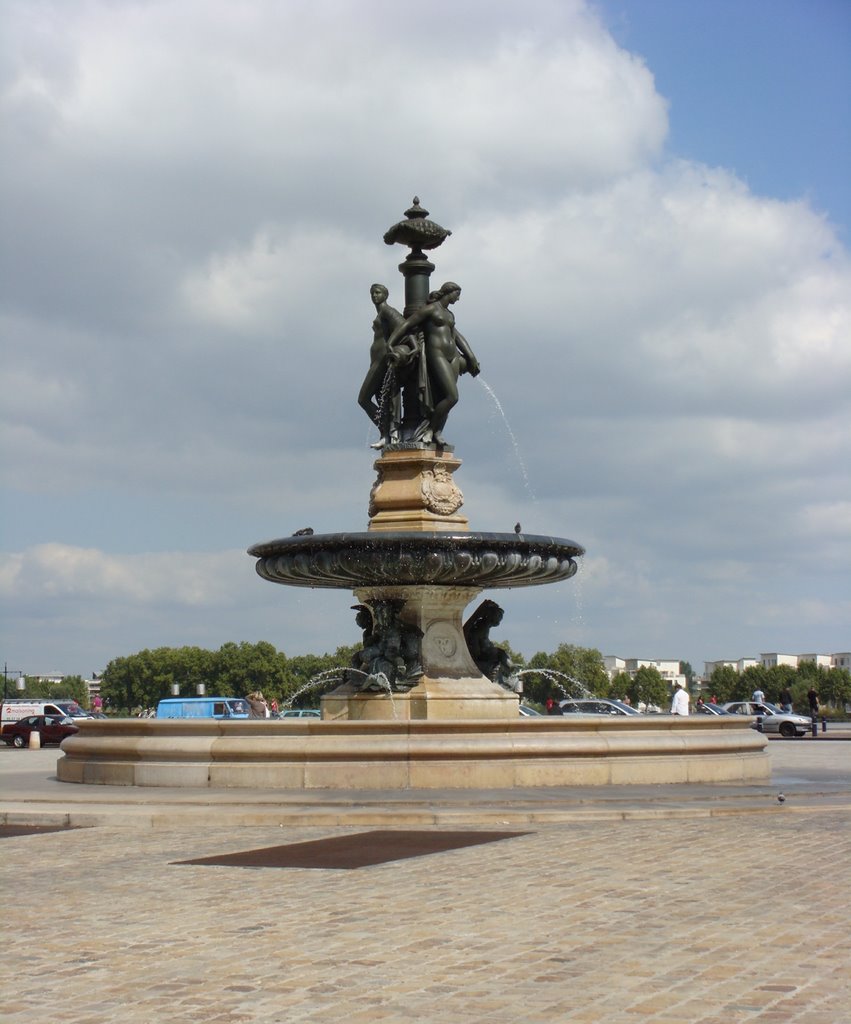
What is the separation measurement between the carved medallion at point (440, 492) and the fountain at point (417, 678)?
1.0 inches

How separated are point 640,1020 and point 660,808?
835cm

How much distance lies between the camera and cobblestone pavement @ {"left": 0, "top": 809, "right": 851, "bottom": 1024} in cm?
601

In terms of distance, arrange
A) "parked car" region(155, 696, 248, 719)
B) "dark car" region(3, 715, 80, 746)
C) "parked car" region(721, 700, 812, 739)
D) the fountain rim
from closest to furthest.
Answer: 1. the fountain rim
2. "parked car" region(155, 696, 248, 719)
3. "dark car" region(3, 715, 80, 746)
4. "parked car" region(721, 700, 812, 739)

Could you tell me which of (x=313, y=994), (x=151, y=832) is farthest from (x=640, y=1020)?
(x=151, y=832)

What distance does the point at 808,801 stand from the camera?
15.0 meters

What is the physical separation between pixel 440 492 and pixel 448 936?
13.9 m

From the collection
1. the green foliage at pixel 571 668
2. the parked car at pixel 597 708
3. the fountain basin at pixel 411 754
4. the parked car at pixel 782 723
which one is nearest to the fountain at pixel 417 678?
the fountain basin at pixel 411 754

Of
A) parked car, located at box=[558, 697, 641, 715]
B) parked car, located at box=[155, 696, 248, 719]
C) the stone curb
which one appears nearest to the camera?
the stone curb

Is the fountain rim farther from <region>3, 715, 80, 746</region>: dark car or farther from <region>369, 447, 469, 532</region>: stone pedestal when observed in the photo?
<region>3, 715, 80, 746</region>: dark car

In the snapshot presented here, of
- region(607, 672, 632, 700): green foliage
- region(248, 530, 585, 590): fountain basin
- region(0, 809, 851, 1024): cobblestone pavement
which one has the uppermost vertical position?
region(607, 672, 632, 700): green foliage

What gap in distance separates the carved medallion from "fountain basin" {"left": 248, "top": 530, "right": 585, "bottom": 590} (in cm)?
162

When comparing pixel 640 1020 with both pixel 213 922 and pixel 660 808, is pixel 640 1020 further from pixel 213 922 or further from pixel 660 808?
pixel 660 808

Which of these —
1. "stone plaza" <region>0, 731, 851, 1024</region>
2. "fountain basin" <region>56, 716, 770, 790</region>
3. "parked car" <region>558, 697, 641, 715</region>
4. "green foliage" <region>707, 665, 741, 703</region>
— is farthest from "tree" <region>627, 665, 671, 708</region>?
"stone plaza" <region>0, 731, 851, 1024</region>

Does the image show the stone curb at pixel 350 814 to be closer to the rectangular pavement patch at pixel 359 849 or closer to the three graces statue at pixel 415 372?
the rectangular pavement patch at pixel 359 849
